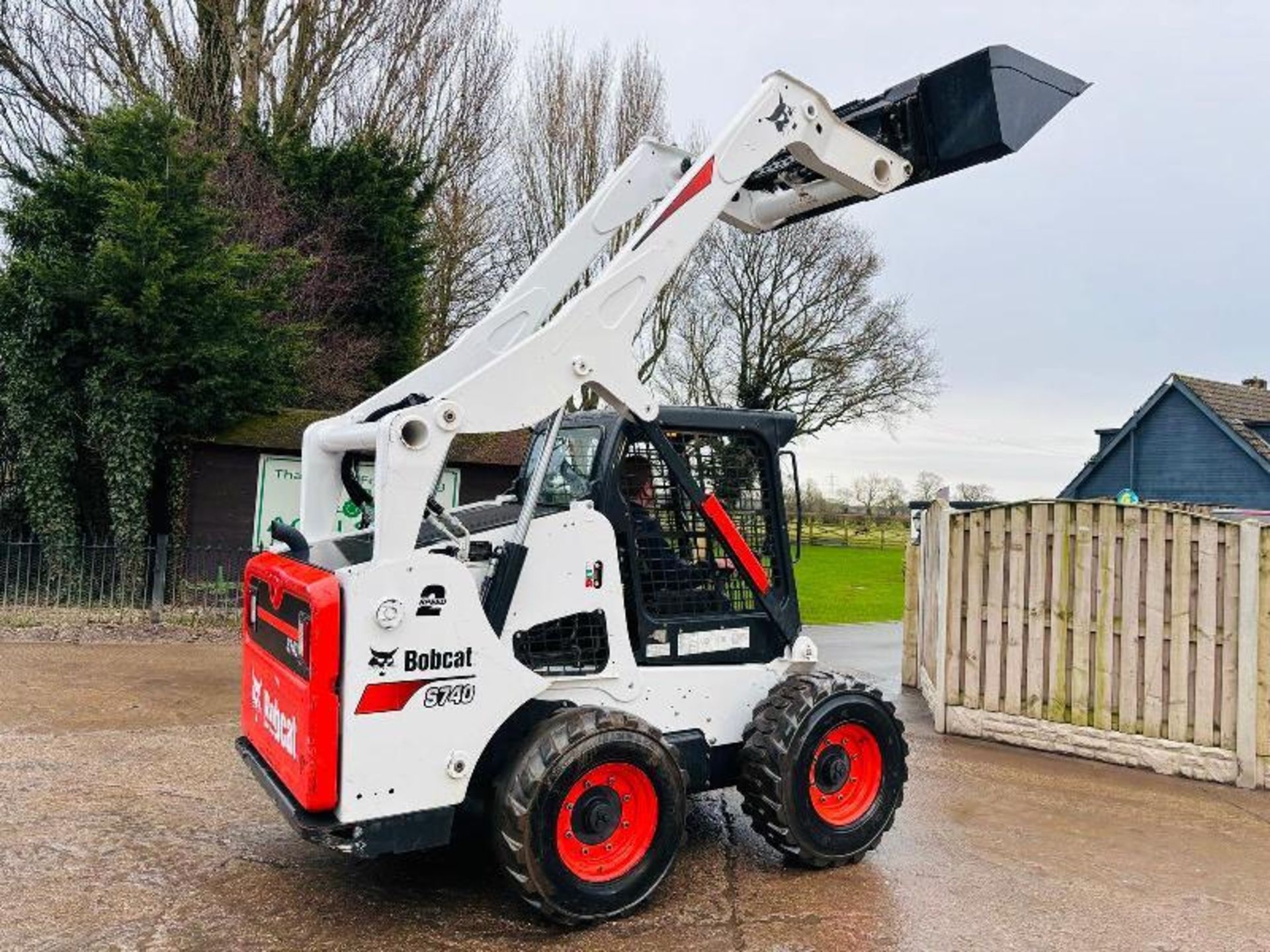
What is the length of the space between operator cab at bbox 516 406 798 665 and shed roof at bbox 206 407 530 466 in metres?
7.72

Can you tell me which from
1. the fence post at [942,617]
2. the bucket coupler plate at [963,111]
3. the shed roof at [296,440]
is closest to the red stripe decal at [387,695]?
the bucket coupler plate at [963,111]

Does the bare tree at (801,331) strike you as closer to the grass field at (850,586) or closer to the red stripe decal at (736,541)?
the grass field at (850,586)

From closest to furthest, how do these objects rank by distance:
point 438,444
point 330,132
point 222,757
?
point 438,444, point 222,757, point 330,132

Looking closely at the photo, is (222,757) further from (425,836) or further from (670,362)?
(670,362)

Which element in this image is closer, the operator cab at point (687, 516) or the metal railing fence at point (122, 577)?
the operator cab at point (687, 516)

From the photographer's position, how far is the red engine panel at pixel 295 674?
3650 millimetres

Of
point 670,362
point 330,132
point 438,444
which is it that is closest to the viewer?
point 438,444

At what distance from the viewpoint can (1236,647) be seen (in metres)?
6.54

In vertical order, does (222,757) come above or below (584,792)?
below

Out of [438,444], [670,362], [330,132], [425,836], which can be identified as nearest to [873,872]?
[425,836]

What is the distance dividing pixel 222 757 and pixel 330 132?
16.6 m

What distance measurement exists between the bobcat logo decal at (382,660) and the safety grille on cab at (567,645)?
671 millimetres

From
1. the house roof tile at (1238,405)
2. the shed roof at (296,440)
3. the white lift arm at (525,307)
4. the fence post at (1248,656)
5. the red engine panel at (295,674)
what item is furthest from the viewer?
the house roof tile at (1238,405)

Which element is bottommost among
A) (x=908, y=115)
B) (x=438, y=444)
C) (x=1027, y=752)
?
(x=1027, y=752)
